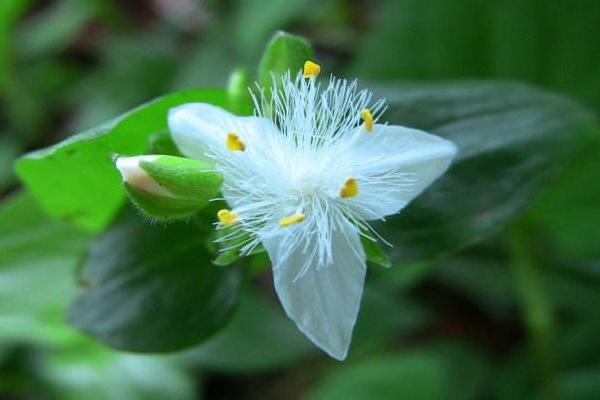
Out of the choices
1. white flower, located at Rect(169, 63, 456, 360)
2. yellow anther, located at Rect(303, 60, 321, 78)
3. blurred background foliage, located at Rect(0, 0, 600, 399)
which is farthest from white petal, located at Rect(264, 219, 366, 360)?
blurred background foliage, located at Rect(0, 0, 600, 399)

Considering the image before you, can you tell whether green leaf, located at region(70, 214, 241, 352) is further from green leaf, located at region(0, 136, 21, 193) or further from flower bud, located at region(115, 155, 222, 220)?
green leaf, located at region(0, 136, 21, 193)

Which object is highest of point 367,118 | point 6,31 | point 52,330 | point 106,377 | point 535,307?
point 367,118

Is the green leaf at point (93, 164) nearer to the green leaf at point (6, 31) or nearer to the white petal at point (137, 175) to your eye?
the white petal at point (137, 175)

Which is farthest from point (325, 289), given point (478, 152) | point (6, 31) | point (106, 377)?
point (6, 31)

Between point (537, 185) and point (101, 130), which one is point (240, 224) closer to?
point (101, 130)

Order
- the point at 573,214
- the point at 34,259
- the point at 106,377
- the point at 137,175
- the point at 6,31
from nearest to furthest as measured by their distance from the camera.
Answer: the point at 137,175 → the point at 34,259 → the point at 573,214 → the point at 106,377 → the point at 6,31

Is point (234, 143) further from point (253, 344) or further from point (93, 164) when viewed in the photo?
point (253, 344)

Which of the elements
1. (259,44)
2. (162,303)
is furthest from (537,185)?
(259,44)
